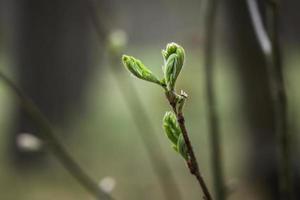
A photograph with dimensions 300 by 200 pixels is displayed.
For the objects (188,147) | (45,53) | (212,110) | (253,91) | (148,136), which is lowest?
(188,147)

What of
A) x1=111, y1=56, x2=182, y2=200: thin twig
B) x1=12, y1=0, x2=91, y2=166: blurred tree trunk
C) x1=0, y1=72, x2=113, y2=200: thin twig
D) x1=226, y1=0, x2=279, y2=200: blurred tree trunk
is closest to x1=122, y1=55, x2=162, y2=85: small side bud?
x1=0, y1=72, x2=113, y2=200: thin twig

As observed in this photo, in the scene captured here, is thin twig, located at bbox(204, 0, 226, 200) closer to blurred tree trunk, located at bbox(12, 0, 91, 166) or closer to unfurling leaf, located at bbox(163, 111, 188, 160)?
unfurling leaf, located at bbox(163, 111, 188, 160)

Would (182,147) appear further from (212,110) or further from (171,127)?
(212,110)

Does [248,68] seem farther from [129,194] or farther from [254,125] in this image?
[129,194]

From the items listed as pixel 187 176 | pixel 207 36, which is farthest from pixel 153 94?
pixel 207 36

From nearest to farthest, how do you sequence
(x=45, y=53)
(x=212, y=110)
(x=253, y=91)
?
(x=212, y=110) < (x=253, y=91) < (x=45, y=53)

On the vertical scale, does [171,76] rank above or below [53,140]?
below

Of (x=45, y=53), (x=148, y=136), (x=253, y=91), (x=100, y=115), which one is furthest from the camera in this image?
(x=100, y=115)

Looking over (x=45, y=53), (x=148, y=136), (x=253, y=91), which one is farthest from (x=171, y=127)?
(x=45, y=53)
